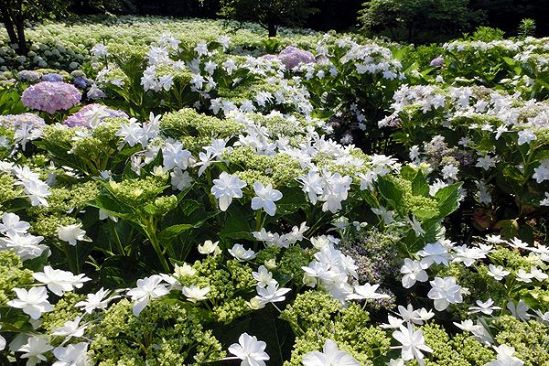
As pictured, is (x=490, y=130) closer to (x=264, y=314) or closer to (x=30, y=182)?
(x=264, y=314)

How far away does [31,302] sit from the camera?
1.06 meters

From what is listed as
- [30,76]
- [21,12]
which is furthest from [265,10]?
[30,76]

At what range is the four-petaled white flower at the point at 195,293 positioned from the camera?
1.14m

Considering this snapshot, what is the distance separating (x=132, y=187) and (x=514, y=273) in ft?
3.42

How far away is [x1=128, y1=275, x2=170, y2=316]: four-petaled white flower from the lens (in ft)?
3.55

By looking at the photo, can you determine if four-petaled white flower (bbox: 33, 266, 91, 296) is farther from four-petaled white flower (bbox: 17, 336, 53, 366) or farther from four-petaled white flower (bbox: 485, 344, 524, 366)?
four-petaled white flower (bbox: 485, 344, 524, 366)

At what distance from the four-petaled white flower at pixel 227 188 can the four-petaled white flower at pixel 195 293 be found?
267mm

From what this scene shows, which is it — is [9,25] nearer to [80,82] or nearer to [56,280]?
[80,82]

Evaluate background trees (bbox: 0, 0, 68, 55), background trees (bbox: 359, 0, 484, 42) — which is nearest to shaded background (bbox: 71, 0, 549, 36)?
background trees (bbox: 359, 0, 484, 42)

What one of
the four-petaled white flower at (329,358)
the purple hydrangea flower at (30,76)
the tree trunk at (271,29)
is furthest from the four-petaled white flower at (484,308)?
the tree trunk at (271,29)

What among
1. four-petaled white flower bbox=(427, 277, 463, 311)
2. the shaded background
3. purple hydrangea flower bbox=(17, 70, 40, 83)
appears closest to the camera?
four-petaled white flower bbox=(427, 277, 463, 311)

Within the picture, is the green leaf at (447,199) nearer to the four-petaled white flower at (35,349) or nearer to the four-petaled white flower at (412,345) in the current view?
the four-petaled white flower at (412,345)

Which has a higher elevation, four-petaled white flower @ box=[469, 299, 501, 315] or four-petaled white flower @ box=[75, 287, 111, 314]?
four-petaled white flower @ box=[75, 287, 111, 314]

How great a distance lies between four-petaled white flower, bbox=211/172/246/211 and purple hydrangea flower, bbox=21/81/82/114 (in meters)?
2.39
